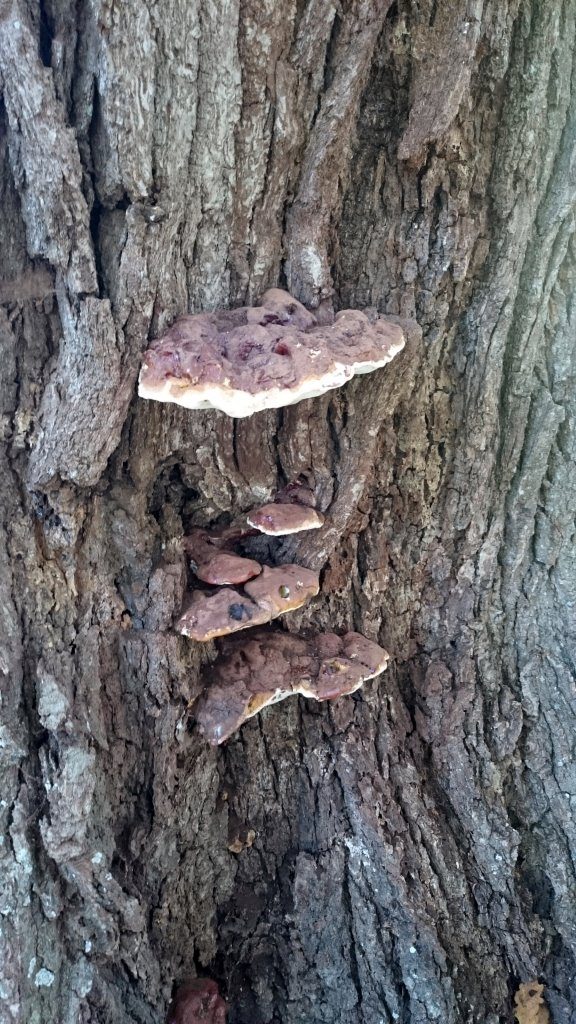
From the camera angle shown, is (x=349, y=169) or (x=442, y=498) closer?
(x=349, y=169)

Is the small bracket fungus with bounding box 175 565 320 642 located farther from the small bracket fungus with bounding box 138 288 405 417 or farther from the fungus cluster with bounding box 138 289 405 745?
the small bracket fungus with bounding box 138 288 405 417

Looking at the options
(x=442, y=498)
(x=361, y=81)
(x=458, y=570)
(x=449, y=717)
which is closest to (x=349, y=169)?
(x=361, y=81)

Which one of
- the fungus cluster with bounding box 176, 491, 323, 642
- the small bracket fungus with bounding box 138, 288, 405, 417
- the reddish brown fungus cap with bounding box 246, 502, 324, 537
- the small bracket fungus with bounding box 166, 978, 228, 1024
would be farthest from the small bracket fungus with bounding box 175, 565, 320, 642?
the small bracket fungus with bounding box 166, 978, 228, 1024

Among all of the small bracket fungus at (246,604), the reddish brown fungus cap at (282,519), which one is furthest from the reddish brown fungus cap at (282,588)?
the reddish brown fungus cap at (282,519)

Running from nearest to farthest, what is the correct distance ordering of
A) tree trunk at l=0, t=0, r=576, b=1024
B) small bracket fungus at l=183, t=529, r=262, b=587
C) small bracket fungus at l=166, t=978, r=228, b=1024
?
tree trunk at l=0, t=0, r=576, b=1024, small bracket fungus at l=183, t=529, r=262, b=587, small bracket fungus at l=166, t=978, r=228, b=1024

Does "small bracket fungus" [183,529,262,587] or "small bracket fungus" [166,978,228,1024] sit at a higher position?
"small bracket fungus" [183,529,262,587]

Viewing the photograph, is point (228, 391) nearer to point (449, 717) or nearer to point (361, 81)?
point (361, 81)

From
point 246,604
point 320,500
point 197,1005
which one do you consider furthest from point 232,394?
point 197,1005
